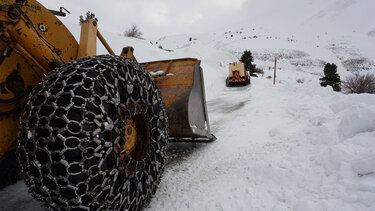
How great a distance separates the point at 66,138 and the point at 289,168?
246cm

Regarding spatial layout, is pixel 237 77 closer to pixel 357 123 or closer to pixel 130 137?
pixel 357 123

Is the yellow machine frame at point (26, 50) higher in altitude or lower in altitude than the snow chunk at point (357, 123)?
higher

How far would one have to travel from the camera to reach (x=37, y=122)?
136 centimetres

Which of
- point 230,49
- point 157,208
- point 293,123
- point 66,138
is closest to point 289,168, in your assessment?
point 157,208

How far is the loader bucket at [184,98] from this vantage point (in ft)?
11.4

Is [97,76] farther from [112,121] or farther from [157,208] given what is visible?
[157,208]

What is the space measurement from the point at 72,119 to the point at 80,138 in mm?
130

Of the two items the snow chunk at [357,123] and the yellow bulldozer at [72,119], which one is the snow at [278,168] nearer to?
the snow chunk at [357,123]

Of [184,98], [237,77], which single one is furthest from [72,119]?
[237,77]

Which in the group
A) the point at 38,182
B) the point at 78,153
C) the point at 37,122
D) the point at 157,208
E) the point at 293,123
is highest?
the point at 37,122

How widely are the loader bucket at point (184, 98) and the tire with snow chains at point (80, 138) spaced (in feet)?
5.51

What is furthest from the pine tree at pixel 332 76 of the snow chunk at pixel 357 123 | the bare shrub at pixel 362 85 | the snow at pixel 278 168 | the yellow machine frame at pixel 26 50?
the yellow machine frame at pixel 26 50

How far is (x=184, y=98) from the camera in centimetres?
347

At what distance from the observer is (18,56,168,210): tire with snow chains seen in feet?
4.43
